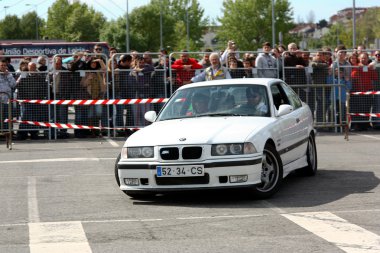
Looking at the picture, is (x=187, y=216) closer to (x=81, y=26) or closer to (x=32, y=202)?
(x=32, y=202)

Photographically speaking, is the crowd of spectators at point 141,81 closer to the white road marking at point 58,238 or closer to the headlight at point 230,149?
the headlight at point 230,149

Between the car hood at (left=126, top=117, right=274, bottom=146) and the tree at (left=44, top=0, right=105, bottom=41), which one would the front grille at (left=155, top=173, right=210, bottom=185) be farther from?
the tree at (left=44, top=0, right=105, bottom=41)

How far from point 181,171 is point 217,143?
53 centimetres

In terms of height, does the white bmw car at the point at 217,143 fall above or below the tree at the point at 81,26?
below

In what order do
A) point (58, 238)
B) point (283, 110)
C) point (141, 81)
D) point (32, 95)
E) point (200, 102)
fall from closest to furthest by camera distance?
point (58, 238) < point (283, 110) < point (200, 102) < point (32, 95) < point (141, 81)

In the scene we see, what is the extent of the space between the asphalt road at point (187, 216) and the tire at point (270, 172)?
132mm

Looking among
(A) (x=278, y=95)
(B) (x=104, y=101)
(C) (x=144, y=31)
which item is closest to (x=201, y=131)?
(A) (x=278, y=95)

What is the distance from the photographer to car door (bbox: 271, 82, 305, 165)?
38.9 ft

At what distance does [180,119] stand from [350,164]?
411cm

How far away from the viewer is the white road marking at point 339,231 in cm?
796

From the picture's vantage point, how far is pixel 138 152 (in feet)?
36.1

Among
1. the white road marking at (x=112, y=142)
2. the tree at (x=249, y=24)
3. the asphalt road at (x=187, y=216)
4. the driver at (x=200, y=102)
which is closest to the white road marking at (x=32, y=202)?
the asphalt road at (x=187, y=216)

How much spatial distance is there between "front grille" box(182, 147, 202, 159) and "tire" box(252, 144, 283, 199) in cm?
88

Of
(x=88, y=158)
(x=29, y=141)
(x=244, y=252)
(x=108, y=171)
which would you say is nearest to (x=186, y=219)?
(x=244, y=252)
